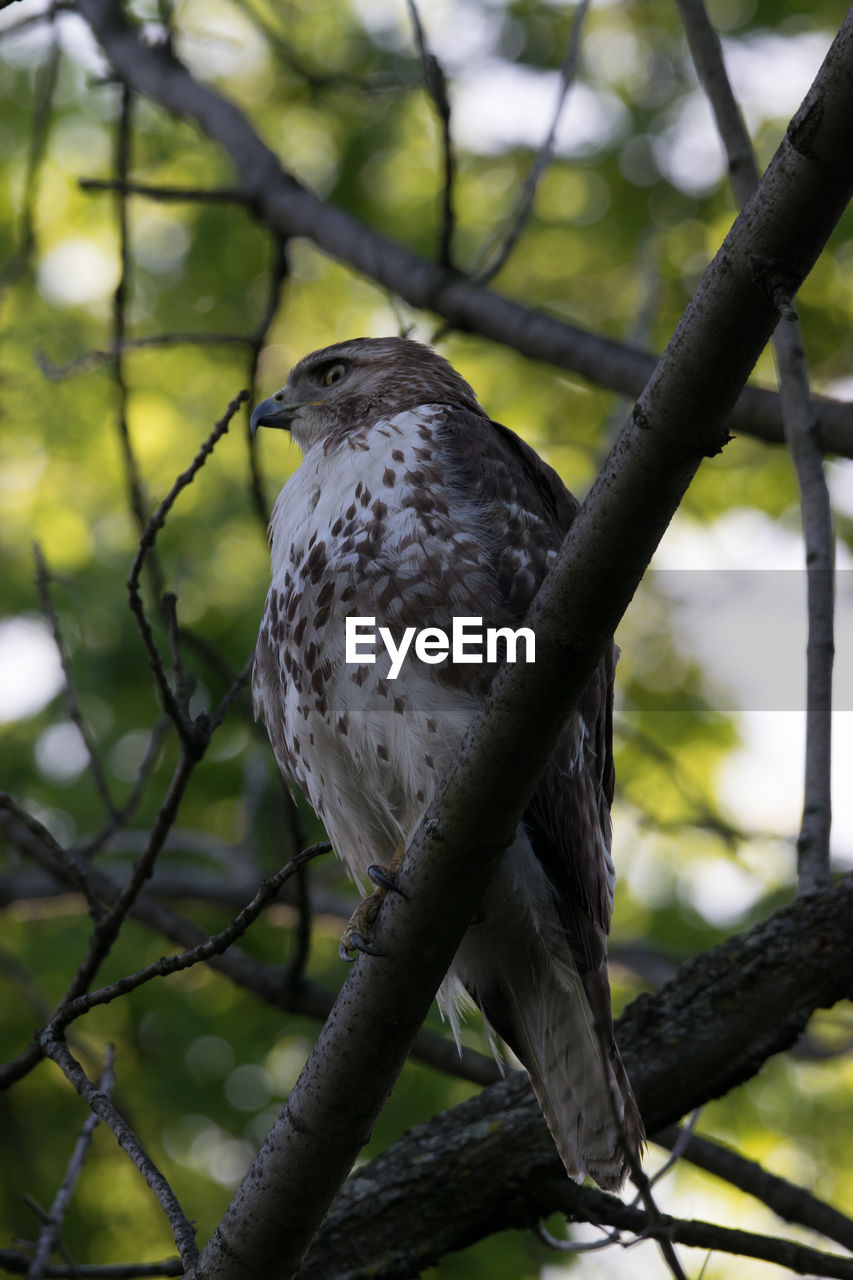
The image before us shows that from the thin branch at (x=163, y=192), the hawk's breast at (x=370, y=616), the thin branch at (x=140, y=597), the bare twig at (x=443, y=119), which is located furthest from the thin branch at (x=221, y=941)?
the thin branch at (x=163, y=192)

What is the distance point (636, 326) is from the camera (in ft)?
17.4

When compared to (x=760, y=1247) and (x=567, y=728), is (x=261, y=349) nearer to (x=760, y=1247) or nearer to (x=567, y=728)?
(x=567, y=728)

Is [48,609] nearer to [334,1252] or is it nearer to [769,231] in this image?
[334,1252]

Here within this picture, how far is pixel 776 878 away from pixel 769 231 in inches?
177

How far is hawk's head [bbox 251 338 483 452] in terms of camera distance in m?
4.07

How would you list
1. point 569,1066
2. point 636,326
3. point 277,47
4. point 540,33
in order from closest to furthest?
point 569,1066 < point 636,326 < point 277,47 < point 540,33

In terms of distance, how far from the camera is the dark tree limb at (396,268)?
4.11 metres

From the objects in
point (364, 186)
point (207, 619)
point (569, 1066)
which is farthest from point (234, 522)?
point (569, 1066)

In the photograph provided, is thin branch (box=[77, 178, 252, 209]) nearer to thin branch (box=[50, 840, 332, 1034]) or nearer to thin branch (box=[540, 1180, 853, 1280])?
thin branch (box=[50, 840, 332, 1034])

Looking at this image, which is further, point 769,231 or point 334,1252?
point 334,1252

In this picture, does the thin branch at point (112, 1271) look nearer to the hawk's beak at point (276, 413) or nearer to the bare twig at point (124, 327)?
the bare twig at point (124, 327)

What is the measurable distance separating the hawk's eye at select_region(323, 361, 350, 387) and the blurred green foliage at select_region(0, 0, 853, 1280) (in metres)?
1.22

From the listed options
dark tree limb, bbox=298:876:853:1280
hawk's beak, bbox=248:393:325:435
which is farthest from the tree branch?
hawk's beak, bbox=248:393:325:435

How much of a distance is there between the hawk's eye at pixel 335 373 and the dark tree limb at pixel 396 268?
1.34 feet
